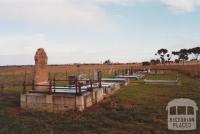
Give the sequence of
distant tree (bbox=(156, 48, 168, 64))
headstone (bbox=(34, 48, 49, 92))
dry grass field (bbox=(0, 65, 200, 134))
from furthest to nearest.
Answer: distant tree (bbox=(156, 48, 168, 64))
headstone (bbox=(34, 48, 49, 92))
dry grass field (bbox=(0, 65, 200, 134))

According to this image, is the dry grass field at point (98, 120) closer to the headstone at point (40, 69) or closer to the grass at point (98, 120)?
the grass at point (98, 120)

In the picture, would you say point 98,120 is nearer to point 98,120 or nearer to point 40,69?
point 98,120

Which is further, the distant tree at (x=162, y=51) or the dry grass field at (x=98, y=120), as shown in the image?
the distant tree at (x=162, y=51)

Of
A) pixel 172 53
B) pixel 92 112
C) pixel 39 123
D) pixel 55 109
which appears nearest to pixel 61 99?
pixel 55 109

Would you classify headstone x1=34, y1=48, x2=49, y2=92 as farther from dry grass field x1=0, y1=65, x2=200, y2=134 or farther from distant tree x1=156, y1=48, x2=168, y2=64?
distant tree x1=156, y1=48, x2=168, y2=64

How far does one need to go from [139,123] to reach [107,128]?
65.3 inches

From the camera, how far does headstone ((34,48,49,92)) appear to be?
2012cm

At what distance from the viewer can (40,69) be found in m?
20.4

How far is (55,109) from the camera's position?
1698cm

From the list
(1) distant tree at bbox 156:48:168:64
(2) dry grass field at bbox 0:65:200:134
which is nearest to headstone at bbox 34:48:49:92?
(2) dry grass field at bbox 0:65:200:134

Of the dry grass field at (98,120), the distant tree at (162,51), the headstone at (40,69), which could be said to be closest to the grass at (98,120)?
the dry grass field at (98,120)

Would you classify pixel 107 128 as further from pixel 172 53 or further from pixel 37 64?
pixel 172 53

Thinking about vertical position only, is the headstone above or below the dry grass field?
above

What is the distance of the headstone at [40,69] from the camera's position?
20.1 meters
